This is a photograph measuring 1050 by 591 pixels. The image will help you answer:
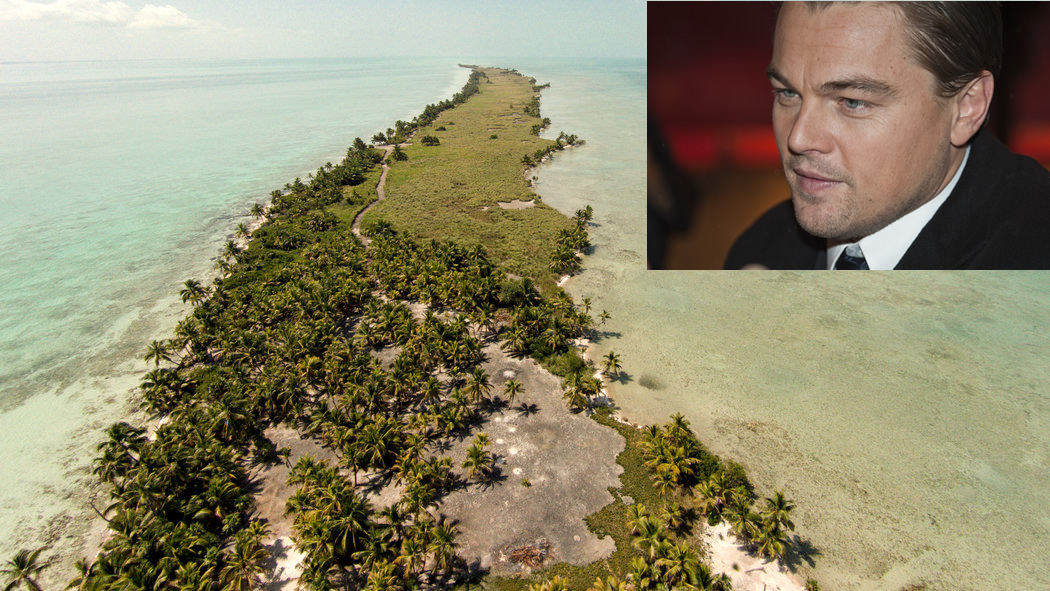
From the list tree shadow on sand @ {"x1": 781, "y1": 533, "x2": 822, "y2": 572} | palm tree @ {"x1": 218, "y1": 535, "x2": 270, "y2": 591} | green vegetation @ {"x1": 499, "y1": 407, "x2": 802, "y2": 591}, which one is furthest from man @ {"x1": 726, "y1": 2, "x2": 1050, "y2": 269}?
palm tree @ {"x1": 218, "y1": 535, "x2": 270, "y2": 591}

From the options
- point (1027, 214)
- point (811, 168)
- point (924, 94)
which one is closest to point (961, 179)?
point (1027, 214)

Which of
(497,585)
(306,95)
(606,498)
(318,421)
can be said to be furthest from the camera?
(306,95)

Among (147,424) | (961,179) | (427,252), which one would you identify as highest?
(961,179)

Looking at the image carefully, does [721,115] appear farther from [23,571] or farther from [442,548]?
[23,571]

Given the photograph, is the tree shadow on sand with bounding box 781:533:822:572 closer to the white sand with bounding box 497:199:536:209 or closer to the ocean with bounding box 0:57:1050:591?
the ocean with bounding box 0:57:1050:591

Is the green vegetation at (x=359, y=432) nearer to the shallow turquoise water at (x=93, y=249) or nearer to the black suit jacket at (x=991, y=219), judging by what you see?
the shallow turquoise water at (x=93, y=249)

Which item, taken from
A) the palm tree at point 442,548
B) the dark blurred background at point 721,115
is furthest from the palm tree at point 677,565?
the dark blurred background at point 721,115

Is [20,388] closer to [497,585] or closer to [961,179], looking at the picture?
[497,585]
